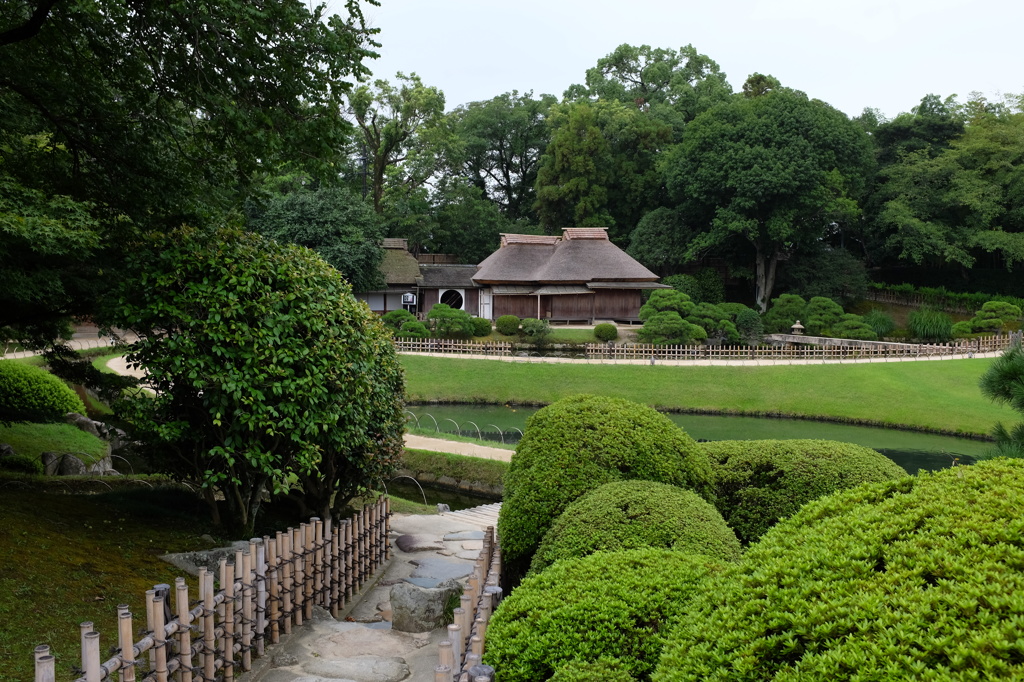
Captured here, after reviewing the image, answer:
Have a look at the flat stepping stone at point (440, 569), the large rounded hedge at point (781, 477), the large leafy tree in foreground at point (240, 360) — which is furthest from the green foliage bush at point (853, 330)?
the large leafy tree in foreground at point (240, 360)

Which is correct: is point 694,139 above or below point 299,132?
above

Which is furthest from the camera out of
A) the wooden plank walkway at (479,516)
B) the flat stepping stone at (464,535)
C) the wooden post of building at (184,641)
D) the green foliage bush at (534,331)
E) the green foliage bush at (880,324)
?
the green foliage bush at (880,324)

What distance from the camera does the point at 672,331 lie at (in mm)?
31016

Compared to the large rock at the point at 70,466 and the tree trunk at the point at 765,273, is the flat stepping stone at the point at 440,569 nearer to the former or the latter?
the large rock at the point at 70,466

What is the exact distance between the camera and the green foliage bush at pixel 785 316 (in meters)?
35.7

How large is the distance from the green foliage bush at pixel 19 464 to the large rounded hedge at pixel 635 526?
Result: 917cm

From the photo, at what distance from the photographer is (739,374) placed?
27625mm

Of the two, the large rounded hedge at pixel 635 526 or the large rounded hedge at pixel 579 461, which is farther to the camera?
the large rounded hedge at pixel 579 461

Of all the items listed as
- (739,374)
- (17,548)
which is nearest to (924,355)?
(739,374)

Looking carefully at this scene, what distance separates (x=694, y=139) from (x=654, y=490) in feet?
129

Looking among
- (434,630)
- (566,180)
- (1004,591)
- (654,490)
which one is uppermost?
(566,180)

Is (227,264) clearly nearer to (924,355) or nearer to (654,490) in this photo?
(654,490)

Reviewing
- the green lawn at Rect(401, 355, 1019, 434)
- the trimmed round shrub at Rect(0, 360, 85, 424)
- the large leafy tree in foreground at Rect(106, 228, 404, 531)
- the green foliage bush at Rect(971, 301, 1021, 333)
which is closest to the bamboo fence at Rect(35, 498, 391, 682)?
the large leafy tree in foreground at Rect(106, 228, 404, 531)

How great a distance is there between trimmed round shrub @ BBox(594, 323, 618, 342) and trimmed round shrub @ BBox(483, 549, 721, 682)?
29.6 m
